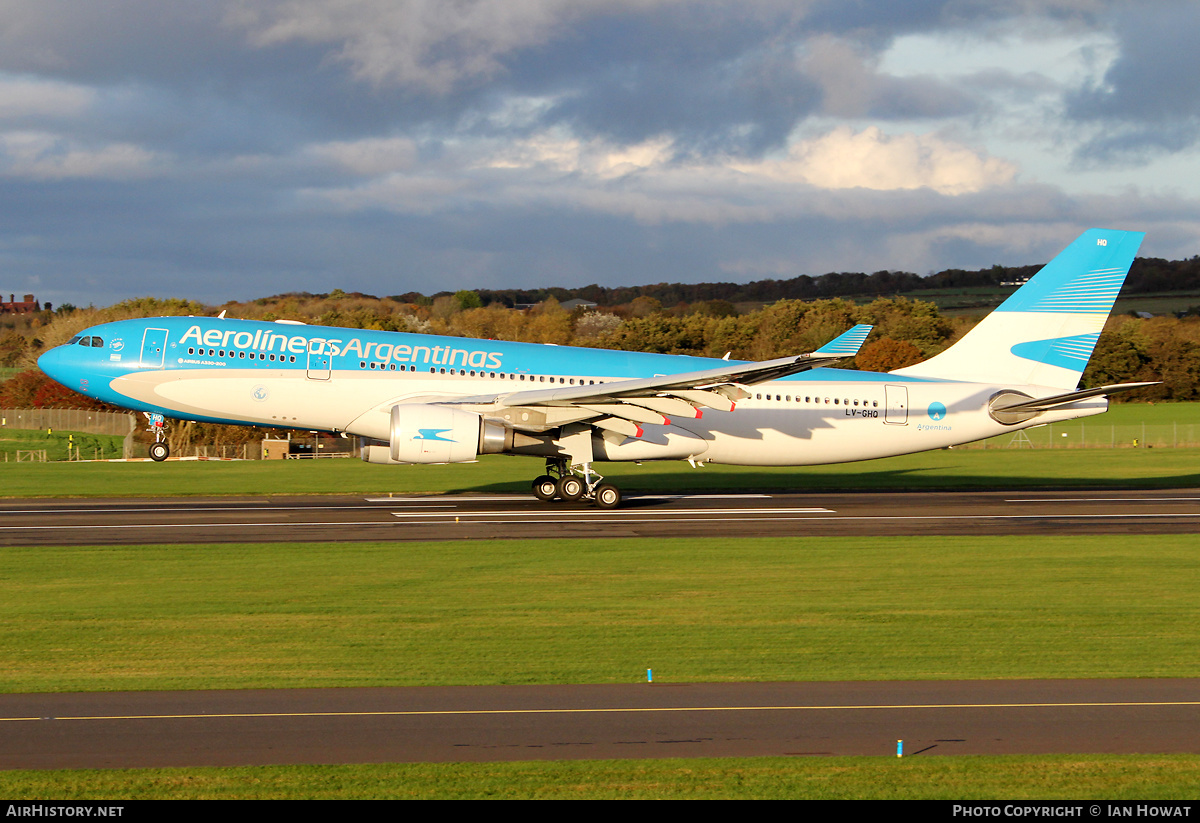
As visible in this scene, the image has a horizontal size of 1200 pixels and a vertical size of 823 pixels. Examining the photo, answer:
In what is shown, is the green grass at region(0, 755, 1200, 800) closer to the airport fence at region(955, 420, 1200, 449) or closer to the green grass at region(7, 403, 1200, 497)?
the green grass at region(7, 403, 1200, 497)

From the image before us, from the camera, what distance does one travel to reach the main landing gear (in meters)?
29.8

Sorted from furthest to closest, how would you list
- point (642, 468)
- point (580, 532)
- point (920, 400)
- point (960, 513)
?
point (642, 468) < point (920, 400) < point (960, 513) < point (580, 532)

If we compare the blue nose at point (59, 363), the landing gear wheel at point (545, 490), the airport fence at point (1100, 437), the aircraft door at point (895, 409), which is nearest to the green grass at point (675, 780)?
the landing gear wheel at point (545, 490)

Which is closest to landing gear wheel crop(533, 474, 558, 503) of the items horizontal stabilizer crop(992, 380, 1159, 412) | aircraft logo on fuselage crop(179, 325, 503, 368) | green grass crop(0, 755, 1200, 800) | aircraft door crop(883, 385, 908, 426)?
aircraft logo on fuselage crop(179, 325, 503, 368)

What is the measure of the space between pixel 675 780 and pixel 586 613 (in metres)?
7.00

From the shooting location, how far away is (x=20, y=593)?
54.9ft

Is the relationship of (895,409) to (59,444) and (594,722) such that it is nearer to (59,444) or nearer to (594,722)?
(594,722)

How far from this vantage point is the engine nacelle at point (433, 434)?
1060 inches

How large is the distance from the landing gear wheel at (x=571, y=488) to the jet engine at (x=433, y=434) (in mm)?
3796

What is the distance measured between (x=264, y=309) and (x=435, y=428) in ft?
264

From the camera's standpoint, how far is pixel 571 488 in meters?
30.6

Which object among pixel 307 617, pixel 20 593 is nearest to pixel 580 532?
pixel 307 617

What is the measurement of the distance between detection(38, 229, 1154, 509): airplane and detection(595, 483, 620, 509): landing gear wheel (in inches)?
2.5

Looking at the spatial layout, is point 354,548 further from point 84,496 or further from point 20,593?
point 84,496
